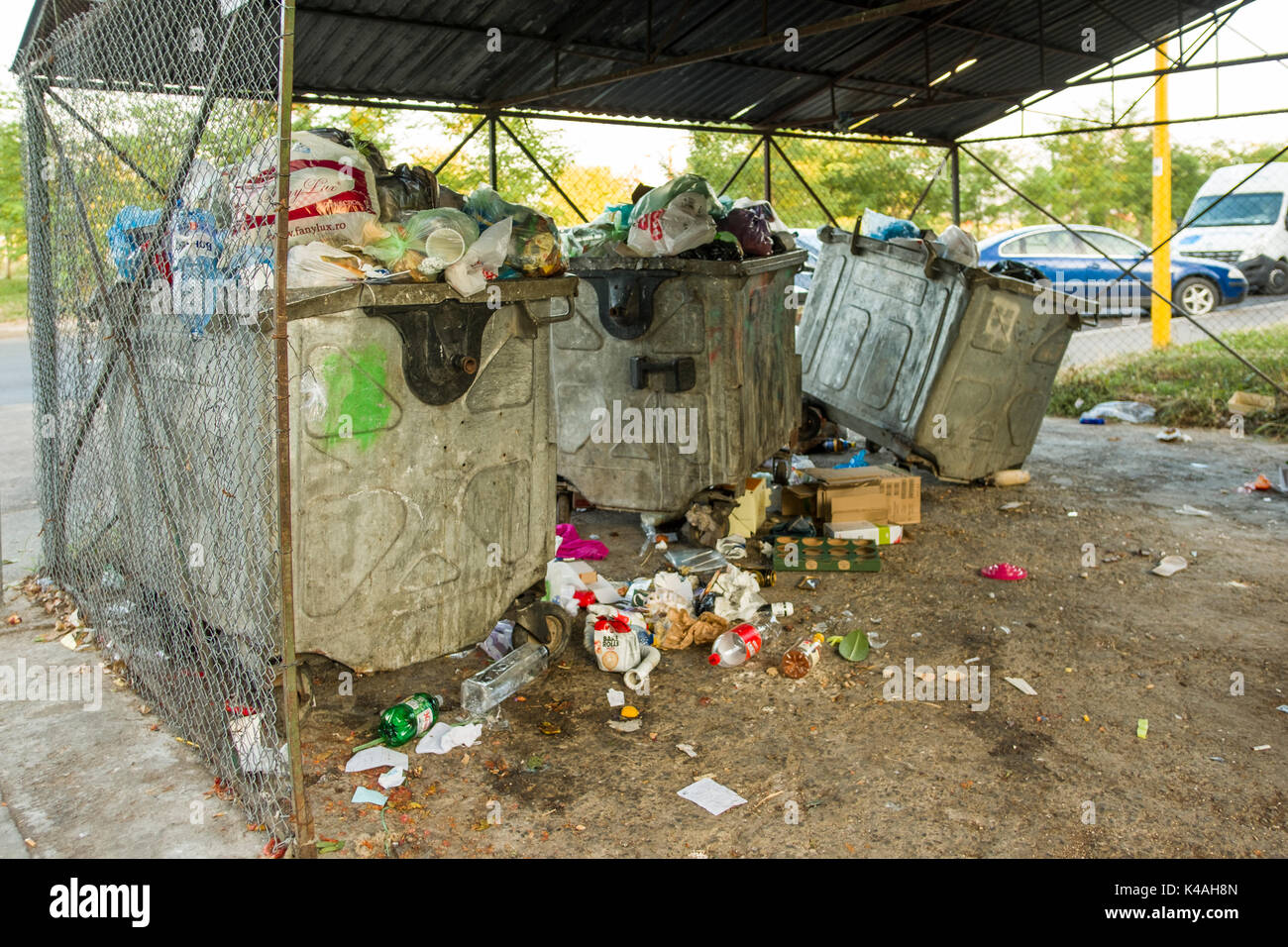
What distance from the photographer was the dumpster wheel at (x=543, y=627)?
4.09 m

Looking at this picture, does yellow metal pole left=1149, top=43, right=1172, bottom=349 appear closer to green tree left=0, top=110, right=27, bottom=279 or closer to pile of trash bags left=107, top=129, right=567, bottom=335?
pile of trash bags left=107, top=129, right=567, bottom=335

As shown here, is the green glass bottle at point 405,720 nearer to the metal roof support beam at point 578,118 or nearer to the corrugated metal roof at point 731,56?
the corrugated metal roof at point 731,56

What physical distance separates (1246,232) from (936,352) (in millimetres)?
11954

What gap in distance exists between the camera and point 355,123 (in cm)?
1341

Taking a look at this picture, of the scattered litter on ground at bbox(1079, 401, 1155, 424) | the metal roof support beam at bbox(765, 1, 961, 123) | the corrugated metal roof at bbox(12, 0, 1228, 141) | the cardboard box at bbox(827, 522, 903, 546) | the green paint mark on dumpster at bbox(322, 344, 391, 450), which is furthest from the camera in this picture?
the scattered litter on ground at bbox(1079, 401, 1155, 424)

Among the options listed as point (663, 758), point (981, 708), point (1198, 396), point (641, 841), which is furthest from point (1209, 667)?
point (1198, 396)

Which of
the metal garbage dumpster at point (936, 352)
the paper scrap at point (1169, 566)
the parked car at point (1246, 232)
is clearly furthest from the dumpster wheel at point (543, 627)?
the parked car at point (1246, 232)

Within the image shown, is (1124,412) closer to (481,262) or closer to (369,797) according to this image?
(481,262)

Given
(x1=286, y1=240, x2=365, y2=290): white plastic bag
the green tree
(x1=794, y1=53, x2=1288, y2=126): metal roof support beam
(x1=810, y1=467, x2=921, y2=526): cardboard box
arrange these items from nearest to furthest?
(x1=286, y1=240, x2=365, y2=290): white plastic bag → (x1=810, y1=467, x2=921, y2=526): cardboard box → (x1=794, y1=53, x2=1288, y2=126): metal roof support beam → the green tree

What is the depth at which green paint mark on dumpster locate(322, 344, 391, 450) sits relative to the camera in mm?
3275

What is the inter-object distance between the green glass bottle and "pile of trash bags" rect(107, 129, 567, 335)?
4.48ft

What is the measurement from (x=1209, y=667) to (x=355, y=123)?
12191 mm

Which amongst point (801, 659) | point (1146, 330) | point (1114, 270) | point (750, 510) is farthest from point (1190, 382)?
point (801, 659)

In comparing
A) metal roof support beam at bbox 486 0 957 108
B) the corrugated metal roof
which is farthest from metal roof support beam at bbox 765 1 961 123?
metal roof support beam at bbox 486 0 957 108
